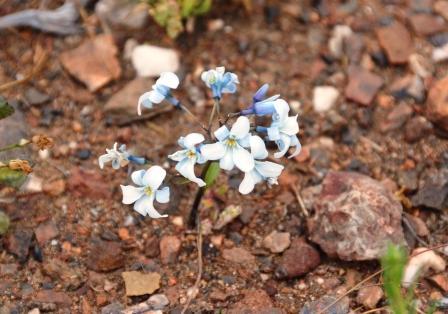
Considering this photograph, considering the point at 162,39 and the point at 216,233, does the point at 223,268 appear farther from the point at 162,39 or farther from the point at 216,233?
the point at 162,39

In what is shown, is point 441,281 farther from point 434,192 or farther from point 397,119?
point 397,119

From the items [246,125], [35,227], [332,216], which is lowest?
[35,227]

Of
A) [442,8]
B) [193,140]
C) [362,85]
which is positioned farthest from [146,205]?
[442,8]

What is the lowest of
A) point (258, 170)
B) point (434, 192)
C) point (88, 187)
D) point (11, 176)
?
point (88, 187)

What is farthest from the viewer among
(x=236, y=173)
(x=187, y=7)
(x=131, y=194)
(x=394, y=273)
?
(x=187, y=7)

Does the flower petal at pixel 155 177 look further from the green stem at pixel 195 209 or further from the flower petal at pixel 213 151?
the green stem at pixel 195 209

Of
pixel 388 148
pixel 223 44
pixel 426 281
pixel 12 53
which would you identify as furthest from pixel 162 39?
pixel 426 281
